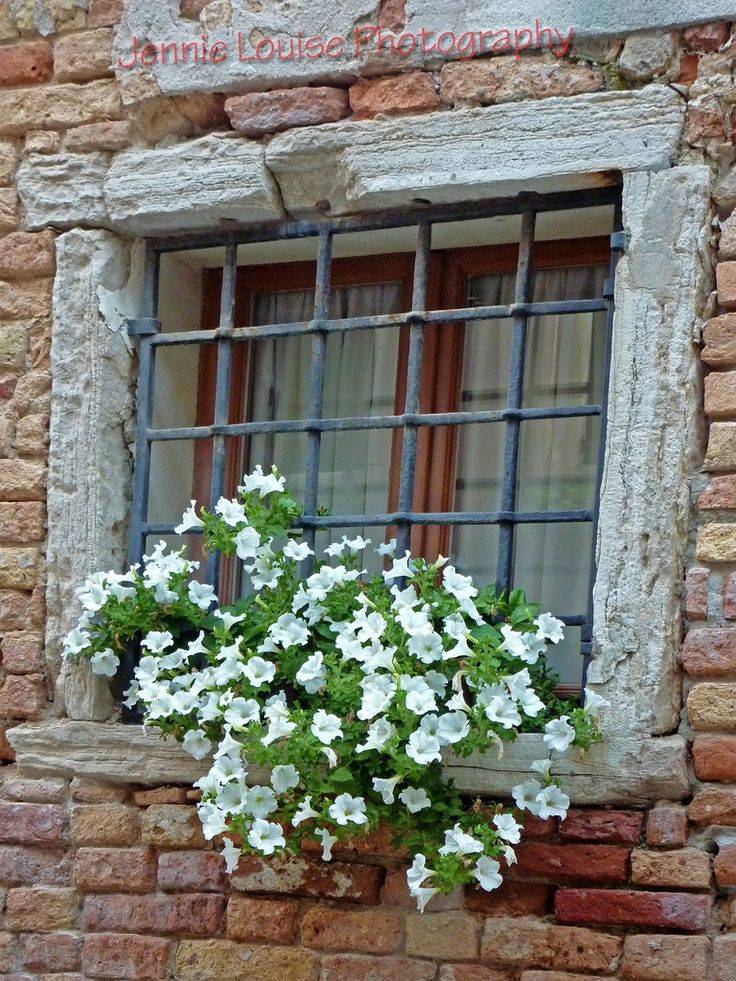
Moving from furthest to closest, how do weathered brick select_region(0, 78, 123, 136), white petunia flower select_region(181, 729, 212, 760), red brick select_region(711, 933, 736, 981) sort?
weathered brick select_region(0, 78, 123, 136), white petunia flower select_region(181, 729, 212, 760), red brick select_region(711, 933, 736, 981)

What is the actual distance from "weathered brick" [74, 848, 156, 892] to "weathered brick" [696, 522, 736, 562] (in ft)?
4.70

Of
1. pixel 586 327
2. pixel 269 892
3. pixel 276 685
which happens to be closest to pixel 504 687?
pixel 276 685

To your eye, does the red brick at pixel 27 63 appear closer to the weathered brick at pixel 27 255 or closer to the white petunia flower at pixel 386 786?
the weathered brick at pixel 27 255

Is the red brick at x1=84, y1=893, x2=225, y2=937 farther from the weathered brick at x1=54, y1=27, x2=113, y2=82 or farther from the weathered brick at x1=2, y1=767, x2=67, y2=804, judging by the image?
the weathered brick at x1=54, y1=27, x2=113, y2=82

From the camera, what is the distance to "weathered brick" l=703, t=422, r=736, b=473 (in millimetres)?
3139

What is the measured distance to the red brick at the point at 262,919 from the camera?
3.34m

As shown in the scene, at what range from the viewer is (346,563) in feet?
11.0

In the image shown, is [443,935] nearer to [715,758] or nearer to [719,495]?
[715,758]

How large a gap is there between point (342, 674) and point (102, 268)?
1241 millimetres

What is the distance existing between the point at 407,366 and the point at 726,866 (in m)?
1.40

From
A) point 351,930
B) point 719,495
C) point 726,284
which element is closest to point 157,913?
point 351,930

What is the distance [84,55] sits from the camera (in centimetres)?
380

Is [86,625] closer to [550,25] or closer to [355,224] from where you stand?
[355,224]

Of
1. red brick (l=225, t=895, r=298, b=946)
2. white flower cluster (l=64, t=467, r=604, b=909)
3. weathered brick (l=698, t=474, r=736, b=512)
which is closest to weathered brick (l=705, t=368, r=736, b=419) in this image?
weathered brick (l=698, t=474, r=736, b=512)
